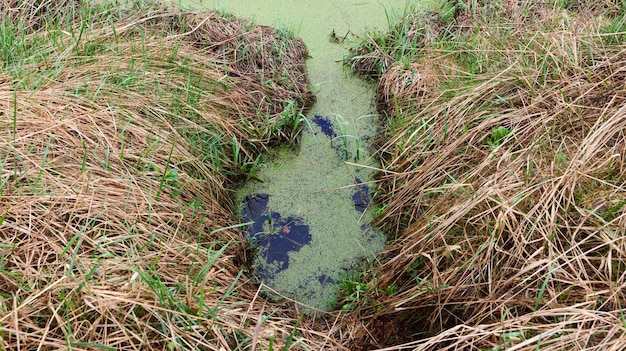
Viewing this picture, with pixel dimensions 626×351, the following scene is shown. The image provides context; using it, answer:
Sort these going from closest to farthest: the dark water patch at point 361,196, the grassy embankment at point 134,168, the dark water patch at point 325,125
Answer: the grassy embankment at point 134,168 < the dark water patch at point 361,196 < the dark water patch at point 325,125

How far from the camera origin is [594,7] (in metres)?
2.51

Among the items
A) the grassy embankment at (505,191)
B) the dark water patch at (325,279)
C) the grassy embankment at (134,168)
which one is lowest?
the dark water patch at (325,279)

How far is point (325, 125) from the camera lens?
2.34 meters

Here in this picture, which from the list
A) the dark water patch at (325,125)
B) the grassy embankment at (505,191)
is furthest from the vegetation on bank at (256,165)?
the dark water patch at (325,125)

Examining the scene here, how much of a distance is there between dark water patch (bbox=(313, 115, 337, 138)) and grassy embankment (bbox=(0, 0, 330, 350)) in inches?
3.6

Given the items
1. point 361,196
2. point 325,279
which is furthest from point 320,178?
point 325,279

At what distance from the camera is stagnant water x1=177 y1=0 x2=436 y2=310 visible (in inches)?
75.1

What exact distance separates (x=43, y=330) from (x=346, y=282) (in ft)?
3.03

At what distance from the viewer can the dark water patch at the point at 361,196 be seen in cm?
208

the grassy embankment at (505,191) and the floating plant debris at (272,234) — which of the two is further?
the floating plant debris at (272,234)

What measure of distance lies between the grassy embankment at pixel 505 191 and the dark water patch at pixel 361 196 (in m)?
0.08

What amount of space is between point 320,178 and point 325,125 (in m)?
0.29

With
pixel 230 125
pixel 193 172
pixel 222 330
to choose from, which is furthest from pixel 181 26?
pixel 222 330

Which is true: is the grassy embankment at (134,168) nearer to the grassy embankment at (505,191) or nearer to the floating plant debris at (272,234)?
the floating plant debris at (272,234)
